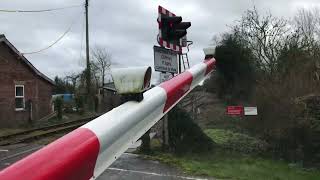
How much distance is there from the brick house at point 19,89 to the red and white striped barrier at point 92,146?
95.6 feet

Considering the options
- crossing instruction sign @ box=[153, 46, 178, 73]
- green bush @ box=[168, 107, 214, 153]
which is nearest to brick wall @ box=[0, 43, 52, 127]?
green bush @ box=[168, 107, 214, 153]

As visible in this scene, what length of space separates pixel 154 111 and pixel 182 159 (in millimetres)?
7132

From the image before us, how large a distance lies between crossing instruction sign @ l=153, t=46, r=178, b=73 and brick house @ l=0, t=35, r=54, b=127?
22.0 meters

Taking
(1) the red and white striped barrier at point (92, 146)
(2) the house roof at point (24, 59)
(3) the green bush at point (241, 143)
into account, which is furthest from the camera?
(2) the house roof at point (24, 59)

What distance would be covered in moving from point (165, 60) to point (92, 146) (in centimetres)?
874

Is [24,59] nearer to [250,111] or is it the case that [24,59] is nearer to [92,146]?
[250,111]

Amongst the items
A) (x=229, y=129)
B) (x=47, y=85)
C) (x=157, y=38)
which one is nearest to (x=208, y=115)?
(x=229, y=129)

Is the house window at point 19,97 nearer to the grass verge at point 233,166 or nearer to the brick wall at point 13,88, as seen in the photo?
the brick wall at point 13,88

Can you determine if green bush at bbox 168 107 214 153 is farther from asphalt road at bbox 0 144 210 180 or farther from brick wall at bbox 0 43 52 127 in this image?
brick wall at bbox 0 43 52 127

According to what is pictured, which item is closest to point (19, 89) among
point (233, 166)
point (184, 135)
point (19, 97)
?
point (19, 97)

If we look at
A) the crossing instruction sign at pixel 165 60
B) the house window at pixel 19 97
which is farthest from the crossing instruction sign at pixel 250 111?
the house window at pixel 19 97

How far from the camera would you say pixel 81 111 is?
42.5 metres

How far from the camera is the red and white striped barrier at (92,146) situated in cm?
206

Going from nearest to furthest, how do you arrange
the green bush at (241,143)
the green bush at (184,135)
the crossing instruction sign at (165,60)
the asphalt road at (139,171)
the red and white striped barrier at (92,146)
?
the red and white striped barrier at (92,146)
the asphalt road at (139,171)
the crossing instruction sign at (165,60)
the green bush at (184,135)
the green bush at (241,143)
